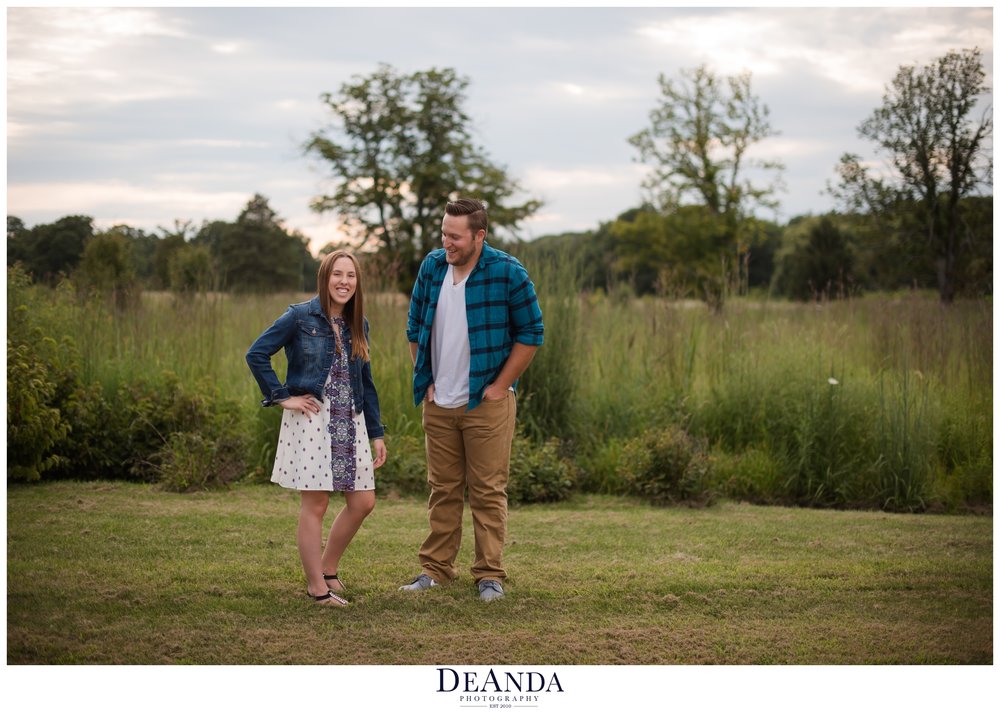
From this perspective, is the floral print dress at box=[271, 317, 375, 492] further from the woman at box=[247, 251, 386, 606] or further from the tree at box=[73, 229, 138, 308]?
the tree at box=[73, 229, 138, 308]

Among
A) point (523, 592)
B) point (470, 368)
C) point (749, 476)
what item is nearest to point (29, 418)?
point (470, 368)

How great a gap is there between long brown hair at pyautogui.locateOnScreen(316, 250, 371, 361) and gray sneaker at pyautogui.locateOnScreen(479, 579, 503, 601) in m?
1.27

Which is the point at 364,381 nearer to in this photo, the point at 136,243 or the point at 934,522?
the point at 934,522

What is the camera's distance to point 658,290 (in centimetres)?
926

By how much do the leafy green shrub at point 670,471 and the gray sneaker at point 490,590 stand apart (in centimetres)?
274

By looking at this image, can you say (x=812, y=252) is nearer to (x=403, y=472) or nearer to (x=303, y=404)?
(x=403, y=472)

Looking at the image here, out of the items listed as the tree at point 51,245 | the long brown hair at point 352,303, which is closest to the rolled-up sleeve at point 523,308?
the long brown hair at point 352,303

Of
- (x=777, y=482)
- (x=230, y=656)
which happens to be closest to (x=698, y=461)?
(x=777, y=482)

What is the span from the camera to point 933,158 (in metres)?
8.45

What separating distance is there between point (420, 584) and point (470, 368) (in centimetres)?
116

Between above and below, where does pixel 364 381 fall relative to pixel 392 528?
above

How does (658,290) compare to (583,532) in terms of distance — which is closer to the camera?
(583,532)

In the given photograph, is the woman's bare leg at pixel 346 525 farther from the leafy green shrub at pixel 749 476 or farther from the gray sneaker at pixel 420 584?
the leafy green shrub at pixel 749 476

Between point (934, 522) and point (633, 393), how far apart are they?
280cm
